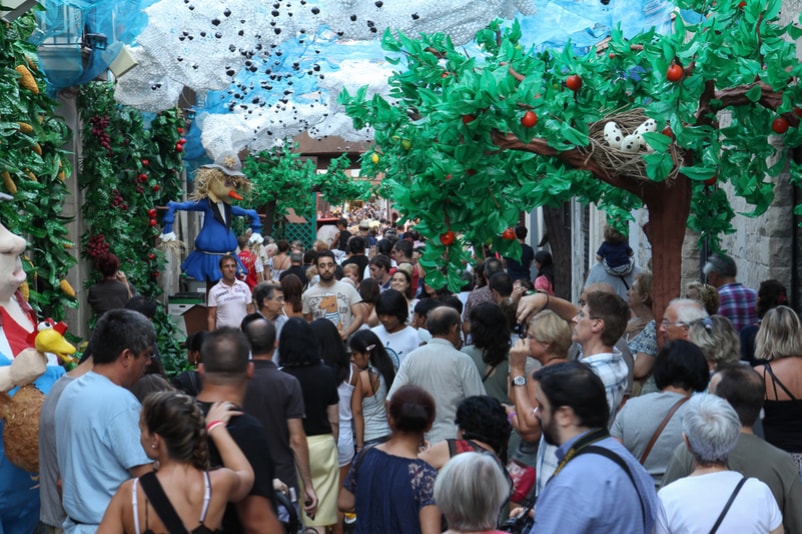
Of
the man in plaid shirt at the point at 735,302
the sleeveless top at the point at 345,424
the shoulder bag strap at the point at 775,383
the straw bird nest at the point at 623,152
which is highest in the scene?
the straw bird nest at the point at 623,152

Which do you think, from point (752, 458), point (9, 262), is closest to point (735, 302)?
point (752, 458)

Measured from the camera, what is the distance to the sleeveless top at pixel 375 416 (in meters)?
7.34

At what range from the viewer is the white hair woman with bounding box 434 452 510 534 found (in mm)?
3752

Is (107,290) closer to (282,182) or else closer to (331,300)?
(331,300)

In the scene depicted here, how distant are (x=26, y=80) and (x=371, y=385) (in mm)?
3016

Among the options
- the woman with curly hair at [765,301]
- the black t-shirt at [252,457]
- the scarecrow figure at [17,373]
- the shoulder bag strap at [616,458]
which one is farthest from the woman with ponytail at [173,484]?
the woman with curly hair at [765,301]

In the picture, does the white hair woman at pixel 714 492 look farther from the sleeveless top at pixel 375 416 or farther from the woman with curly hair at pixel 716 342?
the sleeveless top at pixel 375 416

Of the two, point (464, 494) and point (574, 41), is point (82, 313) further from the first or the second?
point (464, 494)

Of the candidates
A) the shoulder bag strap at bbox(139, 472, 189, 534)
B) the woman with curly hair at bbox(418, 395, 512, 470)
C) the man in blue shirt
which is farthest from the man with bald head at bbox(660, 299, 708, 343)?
the shoulder bag strap at bbox(139, 472, 189, 534)

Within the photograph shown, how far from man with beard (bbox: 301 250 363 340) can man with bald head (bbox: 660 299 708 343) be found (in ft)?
13.4

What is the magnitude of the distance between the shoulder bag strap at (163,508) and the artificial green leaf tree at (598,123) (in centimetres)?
325

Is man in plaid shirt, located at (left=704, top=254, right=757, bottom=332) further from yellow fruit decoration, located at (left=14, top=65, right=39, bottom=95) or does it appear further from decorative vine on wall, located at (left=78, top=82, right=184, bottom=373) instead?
decorative vine on wall, located at (left=78, top=82, right=184, bottom=373)

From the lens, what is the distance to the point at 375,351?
7.48 meters

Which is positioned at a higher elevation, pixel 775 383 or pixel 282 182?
pixel 282 182
